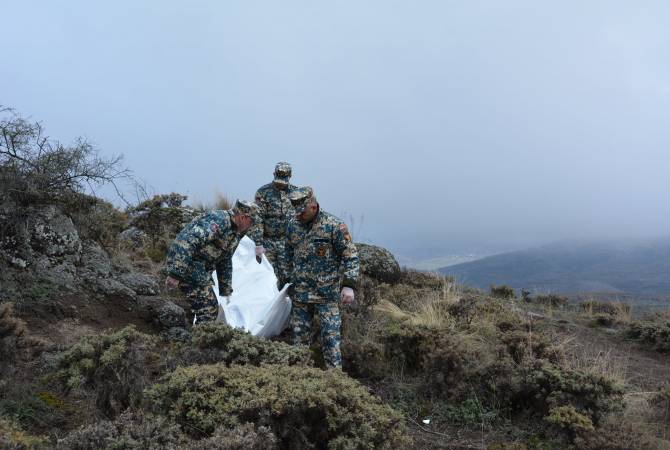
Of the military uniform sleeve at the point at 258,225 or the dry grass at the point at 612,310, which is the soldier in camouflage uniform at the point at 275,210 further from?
the dry grass at the point at 612,310

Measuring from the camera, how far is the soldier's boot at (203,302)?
5711 millimetres

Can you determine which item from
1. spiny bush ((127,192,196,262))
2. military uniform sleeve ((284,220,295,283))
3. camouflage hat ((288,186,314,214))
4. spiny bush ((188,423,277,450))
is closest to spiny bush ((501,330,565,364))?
military uniform sleeve ((284,220,295,283))

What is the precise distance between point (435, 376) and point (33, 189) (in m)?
5.10

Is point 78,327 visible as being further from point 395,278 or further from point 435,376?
point 395,278

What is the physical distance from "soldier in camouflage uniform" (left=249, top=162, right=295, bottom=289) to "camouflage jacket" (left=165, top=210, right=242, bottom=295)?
2294 millimetres

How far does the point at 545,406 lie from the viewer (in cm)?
475

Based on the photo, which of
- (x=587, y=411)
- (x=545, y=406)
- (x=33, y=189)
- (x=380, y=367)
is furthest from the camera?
(x=33, y=189)

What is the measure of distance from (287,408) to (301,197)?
2.34 meters

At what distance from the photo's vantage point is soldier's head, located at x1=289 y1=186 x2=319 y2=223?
5137 mm

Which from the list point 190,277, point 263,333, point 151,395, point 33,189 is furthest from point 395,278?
point 151,395

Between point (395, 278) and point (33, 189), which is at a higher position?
point (33, 189)

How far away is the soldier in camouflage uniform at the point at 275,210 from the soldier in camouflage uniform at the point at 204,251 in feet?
7.37

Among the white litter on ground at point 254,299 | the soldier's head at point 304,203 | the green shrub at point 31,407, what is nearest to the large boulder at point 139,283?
the white litter on ground at point 254,299

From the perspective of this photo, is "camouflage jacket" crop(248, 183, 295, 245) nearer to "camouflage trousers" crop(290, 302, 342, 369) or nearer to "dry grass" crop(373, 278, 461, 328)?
"dry grass" crop(373, 278, 461, 328)
